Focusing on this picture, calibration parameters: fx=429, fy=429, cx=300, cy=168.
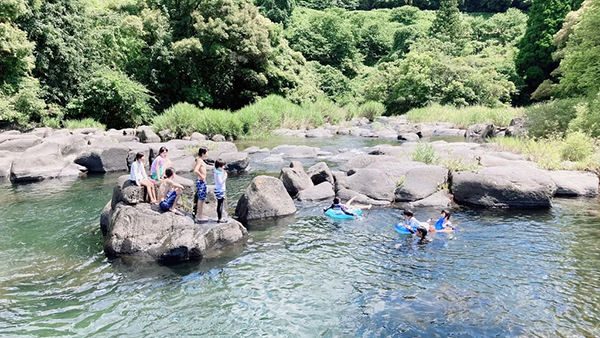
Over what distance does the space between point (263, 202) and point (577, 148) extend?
1310 cm

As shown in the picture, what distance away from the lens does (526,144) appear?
62.8ft

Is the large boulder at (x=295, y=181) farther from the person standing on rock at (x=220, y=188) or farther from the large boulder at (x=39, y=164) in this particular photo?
the large boulder at (x=39, y=164)

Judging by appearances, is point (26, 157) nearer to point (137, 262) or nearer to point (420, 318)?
point (137, 262)

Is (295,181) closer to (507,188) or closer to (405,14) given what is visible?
(507,188)

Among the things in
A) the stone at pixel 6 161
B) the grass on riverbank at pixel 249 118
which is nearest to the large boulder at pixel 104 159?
the stone at pixel 6 161

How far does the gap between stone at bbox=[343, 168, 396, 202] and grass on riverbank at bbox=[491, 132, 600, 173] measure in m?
6.69

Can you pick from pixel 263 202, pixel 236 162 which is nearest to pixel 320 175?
pixel 263 202

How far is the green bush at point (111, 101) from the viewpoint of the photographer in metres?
31.2

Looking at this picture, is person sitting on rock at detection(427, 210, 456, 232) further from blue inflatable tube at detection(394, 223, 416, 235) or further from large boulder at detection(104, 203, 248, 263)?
large boulder at detection(104, 203, 248, 263)

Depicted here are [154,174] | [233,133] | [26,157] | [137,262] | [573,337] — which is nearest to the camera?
[573,337]

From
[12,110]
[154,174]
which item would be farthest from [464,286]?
[12,110]

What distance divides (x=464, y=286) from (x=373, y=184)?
262 inches

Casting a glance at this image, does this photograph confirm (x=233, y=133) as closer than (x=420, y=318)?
No

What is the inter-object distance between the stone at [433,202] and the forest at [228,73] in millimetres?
10029
